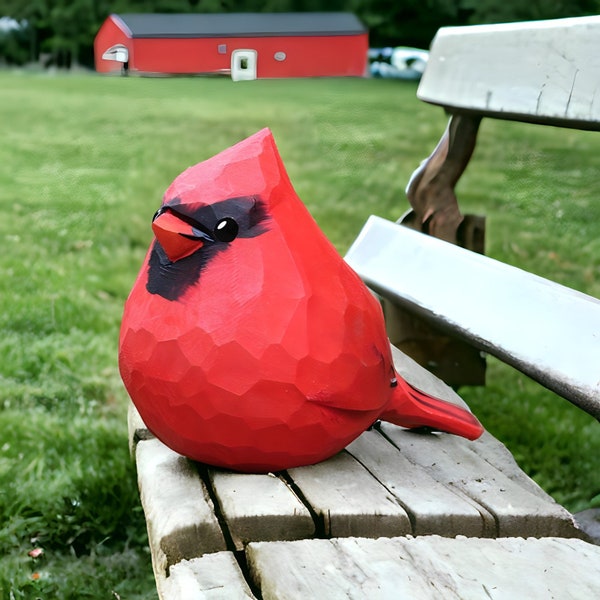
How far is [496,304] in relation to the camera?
5.83 feet

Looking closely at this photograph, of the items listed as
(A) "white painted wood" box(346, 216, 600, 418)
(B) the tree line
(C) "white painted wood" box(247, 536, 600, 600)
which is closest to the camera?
(C) "white painted wood" box(247, 536, 600, 600)

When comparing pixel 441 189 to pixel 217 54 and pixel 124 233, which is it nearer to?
pixel 217 54

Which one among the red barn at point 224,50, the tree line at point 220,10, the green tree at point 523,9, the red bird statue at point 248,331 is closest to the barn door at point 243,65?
the red barn at point 224,50

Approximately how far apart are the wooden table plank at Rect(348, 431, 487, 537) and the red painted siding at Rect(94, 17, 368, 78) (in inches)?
25.3

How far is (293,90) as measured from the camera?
6.74 meters

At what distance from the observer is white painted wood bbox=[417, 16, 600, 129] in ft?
5.45

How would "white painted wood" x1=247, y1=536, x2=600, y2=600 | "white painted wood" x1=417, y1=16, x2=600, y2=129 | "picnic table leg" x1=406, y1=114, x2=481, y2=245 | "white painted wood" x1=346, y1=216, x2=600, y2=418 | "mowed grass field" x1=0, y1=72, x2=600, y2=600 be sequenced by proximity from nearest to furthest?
"white painted wood" x1=247, y1=536, x2=600, y2=600
"white painted wood" x1=346, y1=216, x2=600, y2=418
"white painted wood" x1=417, y1=16, x2=600, y2=129
"mowed grass field" x1=0, y1=72, x2=600, y2=600
"picnic table leg" x1=406, y1=114, x2=481, y2=245

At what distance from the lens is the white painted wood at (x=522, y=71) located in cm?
166

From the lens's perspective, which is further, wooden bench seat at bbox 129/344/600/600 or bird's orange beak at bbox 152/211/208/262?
bird's orange beak at bbox 152/211/208/262

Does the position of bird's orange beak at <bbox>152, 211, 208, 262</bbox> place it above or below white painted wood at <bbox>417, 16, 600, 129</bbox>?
below

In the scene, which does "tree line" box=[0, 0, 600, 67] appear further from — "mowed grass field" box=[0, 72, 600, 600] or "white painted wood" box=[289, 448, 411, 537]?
"white painted wood" box=[289, 448, 411, 537]

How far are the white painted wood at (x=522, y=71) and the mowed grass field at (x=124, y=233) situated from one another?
18.1 inches

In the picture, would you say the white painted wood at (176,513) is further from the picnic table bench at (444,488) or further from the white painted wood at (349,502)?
the white painted wood at (349,502)

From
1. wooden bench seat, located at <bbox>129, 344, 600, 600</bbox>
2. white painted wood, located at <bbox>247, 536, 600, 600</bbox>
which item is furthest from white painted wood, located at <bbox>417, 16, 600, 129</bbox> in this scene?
white painted wood, located at <bbox>247, 536, 600, 600</bbox>
